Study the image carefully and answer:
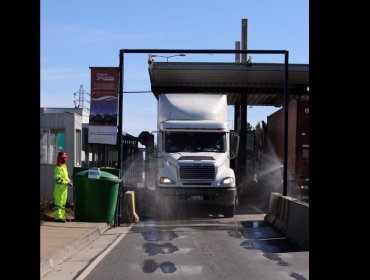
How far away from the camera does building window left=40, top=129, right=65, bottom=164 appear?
1805 centimetres

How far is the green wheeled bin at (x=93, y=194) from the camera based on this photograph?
43.7 feet

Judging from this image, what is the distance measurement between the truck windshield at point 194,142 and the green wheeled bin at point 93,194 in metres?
3.93

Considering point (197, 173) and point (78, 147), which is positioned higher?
point (78, 147)

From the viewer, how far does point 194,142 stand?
1717 cm

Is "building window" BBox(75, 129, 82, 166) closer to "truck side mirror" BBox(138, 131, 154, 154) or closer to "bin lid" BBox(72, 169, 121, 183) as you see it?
"truck side mirror" BBox(138, 131, 154, 154)

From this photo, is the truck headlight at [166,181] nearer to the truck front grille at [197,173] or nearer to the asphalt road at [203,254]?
the truck front grille at [197,173]

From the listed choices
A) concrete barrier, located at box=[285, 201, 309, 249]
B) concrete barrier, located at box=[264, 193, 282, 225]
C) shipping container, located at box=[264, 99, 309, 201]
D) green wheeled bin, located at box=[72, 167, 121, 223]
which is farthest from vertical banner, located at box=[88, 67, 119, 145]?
shipping container, located at box=[264, 99, 309, 201]

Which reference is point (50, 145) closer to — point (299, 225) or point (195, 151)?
point (195, 151)

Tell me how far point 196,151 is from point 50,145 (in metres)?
5.07

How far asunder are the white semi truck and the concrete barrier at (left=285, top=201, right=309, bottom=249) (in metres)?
4.40

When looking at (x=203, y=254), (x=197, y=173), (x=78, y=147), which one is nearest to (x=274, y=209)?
(x=197, y=173)
